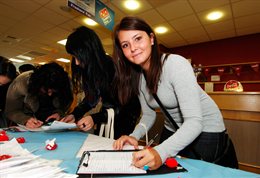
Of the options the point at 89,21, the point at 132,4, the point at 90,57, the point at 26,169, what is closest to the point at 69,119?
the point at 90,57

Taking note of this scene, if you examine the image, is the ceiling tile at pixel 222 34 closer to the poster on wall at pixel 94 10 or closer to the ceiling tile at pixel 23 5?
the poster on wall at pixel 94 10

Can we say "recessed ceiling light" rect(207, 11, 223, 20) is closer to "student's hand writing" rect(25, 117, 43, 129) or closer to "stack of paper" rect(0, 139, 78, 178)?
"student's hand writing" rect(25, 117, 43, 129)

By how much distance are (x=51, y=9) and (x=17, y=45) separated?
3600 millimetres

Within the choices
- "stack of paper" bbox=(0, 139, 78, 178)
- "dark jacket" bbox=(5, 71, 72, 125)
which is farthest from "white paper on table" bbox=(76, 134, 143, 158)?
"dark jacket" bbox=(5, 71, 72, 125)

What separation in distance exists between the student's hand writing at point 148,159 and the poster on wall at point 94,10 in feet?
7.18

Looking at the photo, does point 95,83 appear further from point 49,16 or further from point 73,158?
point 49,16

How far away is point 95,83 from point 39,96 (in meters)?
0.51

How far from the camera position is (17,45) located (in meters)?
6.22

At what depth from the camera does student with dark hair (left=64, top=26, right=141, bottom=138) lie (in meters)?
1.27

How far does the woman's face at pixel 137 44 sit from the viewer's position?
0.90 m

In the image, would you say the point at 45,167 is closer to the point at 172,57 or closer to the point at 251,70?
the point at 172,57

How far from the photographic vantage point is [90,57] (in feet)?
4.25

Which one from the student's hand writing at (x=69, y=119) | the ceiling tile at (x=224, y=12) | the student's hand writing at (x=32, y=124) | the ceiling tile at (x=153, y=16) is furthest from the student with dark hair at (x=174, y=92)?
the ceiling tile at (x=224, y=12)

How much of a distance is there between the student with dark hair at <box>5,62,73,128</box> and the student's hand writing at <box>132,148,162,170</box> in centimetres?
100
